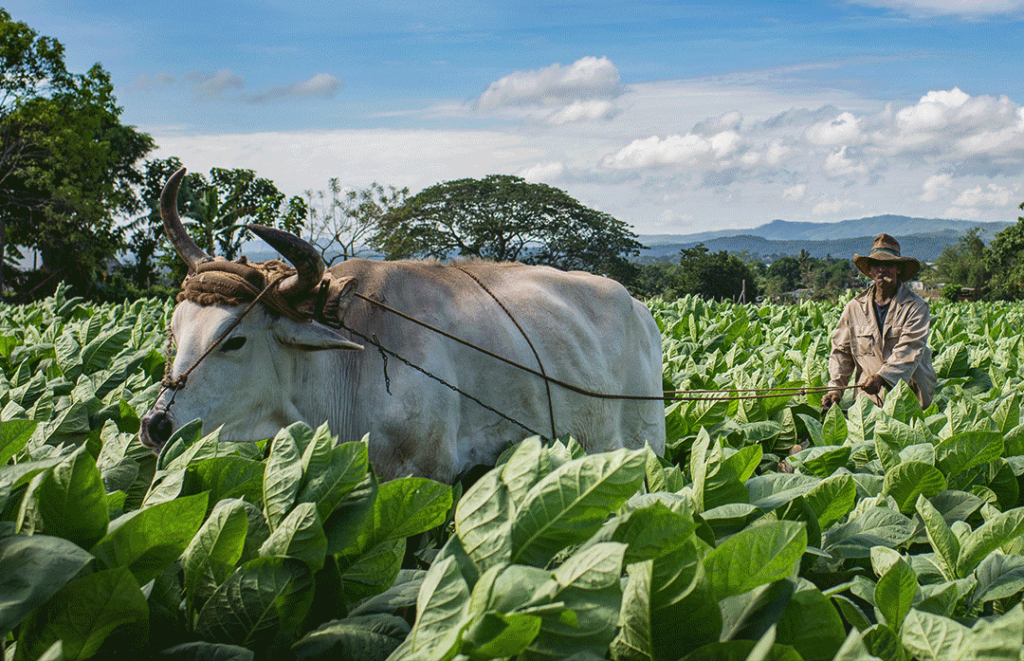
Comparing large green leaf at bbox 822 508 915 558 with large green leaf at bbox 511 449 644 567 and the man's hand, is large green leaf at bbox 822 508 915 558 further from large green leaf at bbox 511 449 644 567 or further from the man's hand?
the man's hand

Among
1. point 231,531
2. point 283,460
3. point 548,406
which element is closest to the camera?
point 231,531

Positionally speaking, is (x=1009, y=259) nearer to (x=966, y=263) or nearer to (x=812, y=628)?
(x=966, y=263)

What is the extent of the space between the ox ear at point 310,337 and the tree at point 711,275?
231 ft

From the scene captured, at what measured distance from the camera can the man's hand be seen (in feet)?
18.3

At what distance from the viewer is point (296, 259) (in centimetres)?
349

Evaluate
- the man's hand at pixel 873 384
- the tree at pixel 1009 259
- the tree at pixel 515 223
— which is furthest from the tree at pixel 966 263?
the man's hand at pixel 873 384

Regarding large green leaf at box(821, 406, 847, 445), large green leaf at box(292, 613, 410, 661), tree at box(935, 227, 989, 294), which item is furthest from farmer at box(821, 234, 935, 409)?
tree at box(935, 227, 989, 294)

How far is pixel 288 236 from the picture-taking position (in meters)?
3.42

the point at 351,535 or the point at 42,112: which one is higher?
the point at 42,112

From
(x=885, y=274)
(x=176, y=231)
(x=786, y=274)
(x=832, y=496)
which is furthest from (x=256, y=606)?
(x=786, y=274)

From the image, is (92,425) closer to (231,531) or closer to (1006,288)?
(231,531)

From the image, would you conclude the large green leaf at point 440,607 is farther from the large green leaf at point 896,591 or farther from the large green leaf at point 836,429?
the large green leaf at point 836,429

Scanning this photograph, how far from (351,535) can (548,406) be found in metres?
2.74

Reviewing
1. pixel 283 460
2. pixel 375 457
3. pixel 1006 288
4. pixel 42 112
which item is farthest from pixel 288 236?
pixel 1006 288
